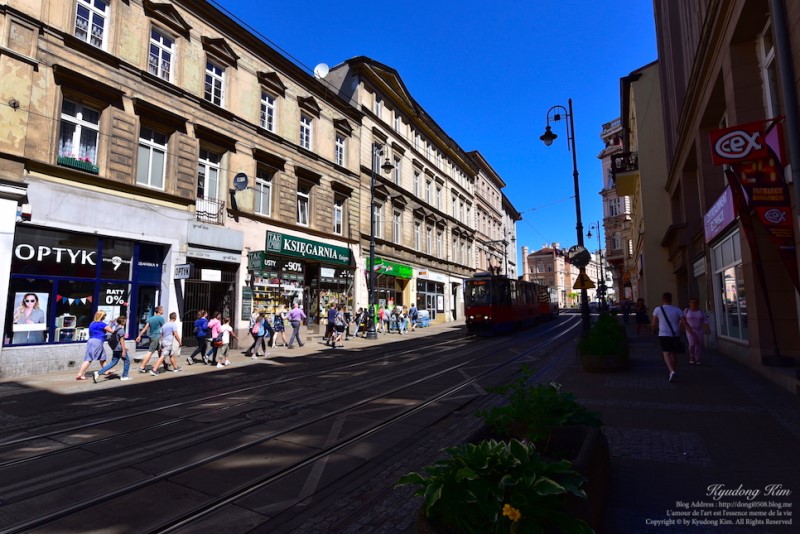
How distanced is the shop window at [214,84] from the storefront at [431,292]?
17289mm

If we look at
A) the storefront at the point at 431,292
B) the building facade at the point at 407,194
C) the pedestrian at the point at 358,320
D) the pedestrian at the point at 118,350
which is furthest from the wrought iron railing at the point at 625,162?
the pedestrian at the point at 118,350

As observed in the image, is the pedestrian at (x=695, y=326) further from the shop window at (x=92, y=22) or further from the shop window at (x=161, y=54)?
the shop window at (x=92, y=22)

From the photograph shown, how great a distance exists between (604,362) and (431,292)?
23351 millimetres

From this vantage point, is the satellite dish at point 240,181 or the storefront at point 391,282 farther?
the storefront at point 391,282

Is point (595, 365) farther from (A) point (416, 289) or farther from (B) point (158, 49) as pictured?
(A) point (416, 289)

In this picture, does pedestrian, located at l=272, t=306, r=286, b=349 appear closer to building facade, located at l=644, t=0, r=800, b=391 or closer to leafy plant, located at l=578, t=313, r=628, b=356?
leafy plant, located at l=578, t=313, r=628, b=356

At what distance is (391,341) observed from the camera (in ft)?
67.1

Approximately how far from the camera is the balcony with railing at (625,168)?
27375 mm

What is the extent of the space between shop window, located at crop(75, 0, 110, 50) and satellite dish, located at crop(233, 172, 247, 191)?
5564 millimetres

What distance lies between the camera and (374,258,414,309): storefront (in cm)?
2536

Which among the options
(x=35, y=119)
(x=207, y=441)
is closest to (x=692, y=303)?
(x=207, y=441)

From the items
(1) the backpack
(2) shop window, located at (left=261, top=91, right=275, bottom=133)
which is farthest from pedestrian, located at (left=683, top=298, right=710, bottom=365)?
(2) shop window, located at (left=261, top=91, right=275, bottom=133)

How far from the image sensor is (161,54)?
14.9m

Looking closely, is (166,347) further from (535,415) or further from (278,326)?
(535,415)
